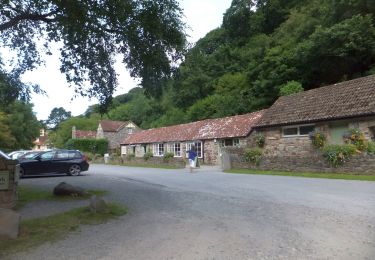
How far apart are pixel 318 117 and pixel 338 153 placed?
5033mm

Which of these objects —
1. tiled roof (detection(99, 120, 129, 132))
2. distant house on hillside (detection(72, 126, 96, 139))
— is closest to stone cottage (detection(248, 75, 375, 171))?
tiled roof (detection(99, 120, 129, 132))

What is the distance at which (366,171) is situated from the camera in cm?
1873

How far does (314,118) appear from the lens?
81.0ft

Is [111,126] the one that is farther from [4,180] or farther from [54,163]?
[4,180]

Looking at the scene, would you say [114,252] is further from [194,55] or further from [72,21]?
[194,55]

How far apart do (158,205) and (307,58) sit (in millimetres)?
33786

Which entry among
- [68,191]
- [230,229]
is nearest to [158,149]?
[68,191]

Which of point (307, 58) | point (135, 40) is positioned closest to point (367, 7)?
point (307, 58)

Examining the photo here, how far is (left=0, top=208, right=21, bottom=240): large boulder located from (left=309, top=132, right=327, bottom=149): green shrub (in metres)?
19.7

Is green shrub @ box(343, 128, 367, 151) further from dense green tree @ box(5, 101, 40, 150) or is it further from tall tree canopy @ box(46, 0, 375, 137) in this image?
dense green tree @ box(5, 101, 40, 150)

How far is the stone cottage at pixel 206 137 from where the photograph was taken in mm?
35156

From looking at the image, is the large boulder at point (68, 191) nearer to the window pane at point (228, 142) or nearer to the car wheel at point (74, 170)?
the car wheel at point (74, 170)

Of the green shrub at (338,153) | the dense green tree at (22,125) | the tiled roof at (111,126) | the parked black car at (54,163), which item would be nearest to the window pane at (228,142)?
the parked black car at (54,163)

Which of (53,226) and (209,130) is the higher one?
(209,130)
